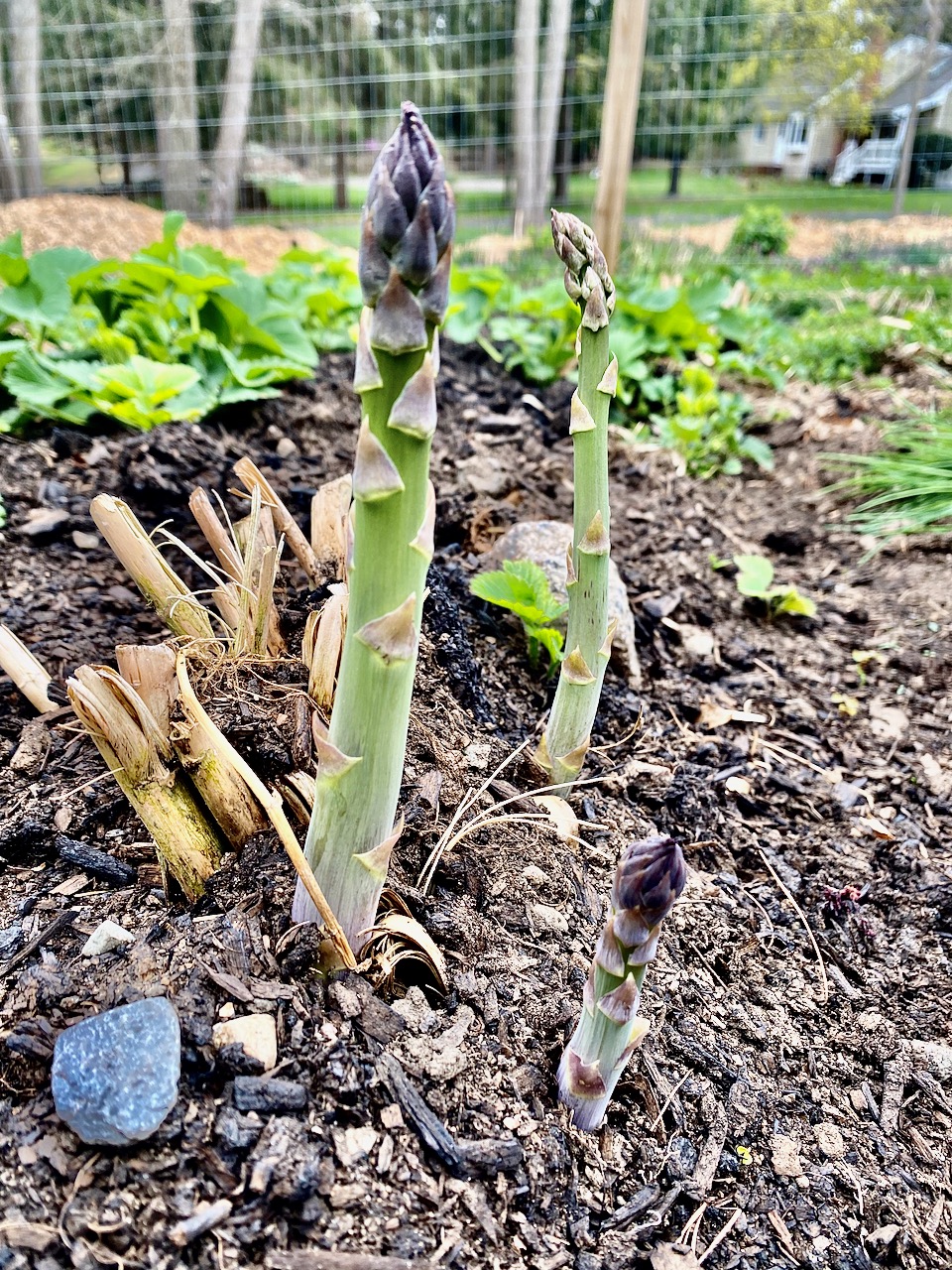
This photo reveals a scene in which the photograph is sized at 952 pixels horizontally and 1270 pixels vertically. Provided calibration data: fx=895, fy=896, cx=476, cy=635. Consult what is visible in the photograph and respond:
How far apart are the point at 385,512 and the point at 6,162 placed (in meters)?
15.2

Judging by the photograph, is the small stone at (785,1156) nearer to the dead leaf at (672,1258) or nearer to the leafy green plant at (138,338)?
the dead leaf at (672,1258)

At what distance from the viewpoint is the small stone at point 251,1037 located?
1.22m

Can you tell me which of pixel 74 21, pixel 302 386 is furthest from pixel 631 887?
pixel 74 21

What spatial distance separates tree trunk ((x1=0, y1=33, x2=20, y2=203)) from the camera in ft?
41.6

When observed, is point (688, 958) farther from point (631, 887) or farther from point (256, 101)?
point (256, 101)

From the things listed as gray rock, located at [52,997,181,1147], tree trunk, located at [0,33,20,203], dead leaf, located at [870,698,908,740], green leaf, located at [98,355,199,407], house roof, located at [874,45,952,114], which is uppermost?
house roof, located at [874,45,952,114]

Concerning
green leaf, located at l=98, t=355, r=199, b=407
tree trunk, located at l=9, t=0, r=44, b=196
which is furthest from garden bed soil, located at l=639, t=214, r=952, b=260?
green leaf, located at l=98, t=355, r=199, b=407

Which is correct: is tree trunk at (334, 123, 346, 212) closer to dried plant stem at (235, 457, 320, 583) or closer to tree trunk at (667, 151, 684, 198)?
tree trunk at (667, 151, 684, 198)

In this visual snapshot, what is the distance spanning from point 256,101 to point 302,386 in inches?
456

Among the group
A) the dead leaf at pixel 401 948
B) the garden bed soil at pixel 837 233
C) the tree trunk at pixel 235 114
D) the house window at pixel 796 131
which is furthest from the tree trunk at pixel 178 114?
the dead leaf at pixel 401 948

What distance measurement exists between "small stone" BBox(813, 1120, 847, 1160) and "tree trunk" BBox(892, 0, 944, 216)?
12.9 metres

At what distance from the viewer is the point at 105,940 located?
140cm

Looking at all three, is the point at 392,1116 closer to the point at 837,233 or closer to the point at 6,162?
the point at 837,233

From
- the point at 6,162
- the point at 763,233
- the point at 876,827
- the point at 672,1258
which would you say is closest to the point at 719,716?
the point at 876,827
